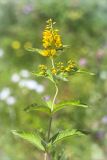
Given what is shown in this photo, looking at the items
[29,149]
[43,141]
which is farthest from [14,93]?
[43,141]

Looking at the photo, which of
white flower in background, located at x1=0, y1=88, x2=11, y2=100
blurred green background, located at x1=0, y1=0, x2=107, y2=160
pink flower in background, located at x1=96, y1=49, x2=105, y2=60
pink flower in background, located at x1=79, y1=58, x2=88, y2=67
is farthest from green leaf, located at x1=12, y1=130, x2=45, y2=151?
pink flower in background, located at x1=96, y1=49, x2=105, y2=60

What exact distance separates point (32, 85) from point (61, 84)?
0.38m

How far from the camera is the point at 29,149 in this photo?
5.30 metres

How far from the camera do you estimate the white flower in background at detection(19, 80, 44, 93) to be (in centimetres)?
617

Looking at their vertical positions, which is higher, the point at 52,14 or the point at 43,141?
the point at 43,141

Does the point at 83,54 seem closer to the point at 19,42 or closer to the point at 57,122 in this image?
the point at 19,42

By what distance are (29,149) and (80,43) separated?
2485 millimetres

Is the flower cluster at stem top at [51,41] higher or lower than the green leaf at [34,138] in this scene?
higher

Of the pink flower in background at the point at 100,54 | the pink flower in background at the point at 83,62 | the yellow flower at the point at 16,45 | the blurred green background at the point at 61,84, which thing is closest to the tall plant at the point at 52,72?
the blurred green background at the point at 61,84

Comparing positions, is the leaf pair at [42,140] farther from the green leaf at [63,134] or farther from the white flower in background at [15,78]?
the white flower in background at [15,78]

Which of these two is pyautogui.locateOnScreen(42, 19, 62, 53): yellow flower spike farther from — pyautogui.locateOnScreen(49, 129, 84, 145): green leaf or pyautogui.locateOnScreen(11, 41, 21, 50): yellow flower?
pyautogui.locateOnScreen(11, 41, 21, 50): yellow flower

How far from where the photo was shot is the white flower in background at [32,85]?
20.3 ft

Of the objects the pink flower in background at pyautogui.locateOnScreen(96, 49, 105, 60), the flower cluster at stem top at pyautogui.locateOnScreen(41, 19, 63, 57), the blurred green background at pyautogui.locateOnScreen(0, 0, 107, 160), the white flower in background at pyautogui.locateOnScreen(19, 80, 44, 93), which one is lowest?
the blurred green background at pyautogui.locateOnScreen(0, 0, 107, 160)

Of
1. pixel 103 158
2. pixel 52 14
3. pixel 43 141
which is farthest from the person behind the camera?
pixel 52 14
